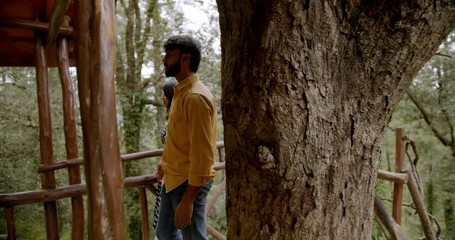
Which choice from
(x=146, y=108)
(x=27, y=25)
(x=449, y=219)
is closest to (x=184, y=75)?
(x=27, y=25)

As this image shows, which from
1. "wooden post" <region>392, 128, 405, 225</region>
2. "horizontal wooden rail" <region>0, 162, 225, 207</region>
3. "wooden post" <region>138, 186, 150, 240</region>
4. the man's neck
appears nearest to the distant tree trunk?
"wooden post" <region>392, 128, 405, 225</region>

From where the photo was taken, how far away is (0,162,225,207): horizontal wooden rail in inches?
106

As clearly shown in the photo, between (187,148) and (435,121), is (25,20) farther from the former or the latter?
(435,121)

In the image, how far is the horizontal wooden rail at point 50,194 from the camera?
8.87ft

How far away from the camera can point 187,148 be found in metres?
2.09

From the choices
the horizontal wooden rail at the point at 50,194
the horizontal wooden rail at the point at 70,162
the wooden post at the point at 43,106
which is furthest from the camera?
the wooden post at the point at 43,106

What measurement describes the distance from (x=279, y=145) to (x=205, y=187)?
106cm

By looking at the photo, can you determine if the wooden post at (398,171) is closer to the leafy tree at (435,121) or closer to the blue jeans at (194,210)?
the blue jeans at (194,210)

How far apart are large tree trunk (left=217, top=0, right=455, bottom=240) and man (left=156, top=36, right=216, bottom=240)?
61cm

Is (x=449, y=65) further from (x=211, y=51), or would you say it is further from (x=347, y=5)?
(x=347, y=5)

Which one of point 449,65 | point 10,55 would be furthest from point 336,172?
point 449,65

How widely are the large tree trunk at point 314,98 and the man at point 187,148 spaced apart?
2.01 feet

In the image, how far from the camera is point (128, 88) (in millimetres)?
9375

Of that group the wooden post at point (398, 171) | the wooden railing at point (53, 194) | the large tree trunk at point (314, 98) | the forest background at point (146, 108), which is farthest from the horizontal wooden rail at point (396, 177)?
the forest background at point (146, 108)
